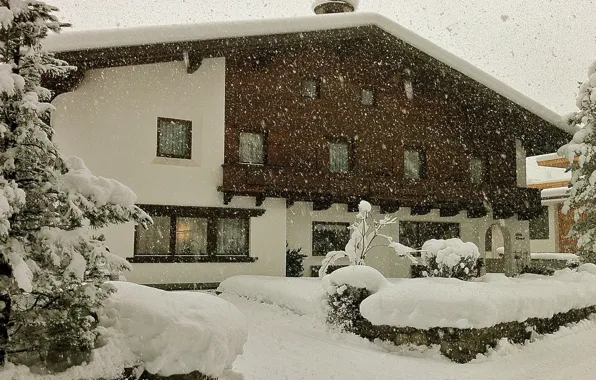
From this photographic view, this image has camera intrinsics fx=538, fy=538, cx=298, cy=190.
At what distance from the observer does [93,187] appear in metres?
4.75

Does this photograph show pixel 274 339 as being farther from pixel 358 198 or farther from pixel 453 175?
pixel 453 175

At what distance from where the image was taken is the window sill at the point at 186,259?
51.4ft

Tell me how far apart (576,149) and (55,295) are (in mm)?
18507

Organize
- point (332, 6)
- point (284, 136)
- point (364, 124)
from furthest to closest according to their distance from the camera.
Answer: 1. point (332, 6)
2. point (364, 124)
3. point (284, 136)

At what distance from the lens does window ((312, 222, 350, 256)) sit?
63.8 ft

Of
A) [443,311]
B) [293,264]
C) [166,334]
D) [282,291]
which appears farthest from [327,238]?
[166,334]

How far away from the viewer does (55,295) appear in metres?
4.61

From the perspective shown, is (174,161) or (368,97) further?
(368,97)

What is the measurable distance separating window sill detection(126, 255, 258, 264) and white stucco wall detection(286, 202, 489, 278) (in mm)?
2274

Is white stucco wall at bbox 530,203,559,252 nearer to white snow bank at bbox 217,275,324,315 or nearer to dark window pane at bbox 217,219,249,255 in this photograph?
dark window pane at bbox 217,219,249,255

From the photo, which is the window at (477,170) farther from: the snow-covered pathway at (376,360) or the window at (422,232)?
the snow-covered pathway at (376,360)

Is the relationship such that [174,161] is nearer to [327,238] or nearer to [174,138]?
[174,138]

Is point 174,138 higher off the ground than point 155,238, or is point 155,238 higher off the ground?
point 174,138

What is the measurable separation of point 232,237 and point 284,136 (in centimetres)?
383
